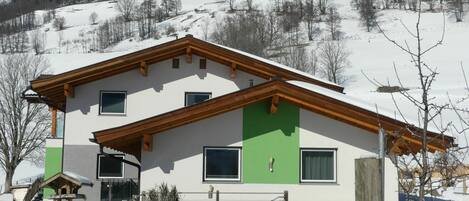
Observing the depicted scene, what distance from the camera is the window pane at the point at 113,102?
67.8 feet

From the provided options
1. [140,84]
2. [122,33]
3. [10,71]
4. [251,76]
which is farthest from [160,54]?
[122,33]

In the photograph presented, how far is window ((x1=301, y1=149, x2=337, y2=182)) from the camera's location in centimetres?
1495

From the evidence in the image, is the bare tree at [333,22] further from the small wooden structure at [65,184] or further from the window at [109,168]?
the small wooden structure at [65,184]

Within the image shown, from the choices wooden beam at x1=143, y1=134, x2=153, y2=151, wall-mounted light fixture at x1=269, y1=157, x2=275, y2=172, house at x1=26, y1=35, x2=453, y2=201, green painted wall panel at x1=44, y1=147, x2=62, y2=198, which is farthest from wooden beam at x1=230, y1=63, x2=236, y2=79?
green painted wall panel at x1=44, y1=147, x2=62, y2=198

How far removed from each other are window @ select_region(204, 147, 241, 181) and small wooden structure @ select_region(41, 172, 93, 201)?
129 inches

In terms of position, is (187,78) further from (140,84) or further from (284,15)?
(284,15)

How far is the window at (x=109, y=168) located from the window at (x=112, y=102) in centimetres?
148

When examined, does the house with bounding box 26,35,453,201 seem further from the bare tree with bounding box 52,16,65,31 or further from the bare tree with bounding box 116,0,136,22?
the bare tree with bounding box 116,0,136,22

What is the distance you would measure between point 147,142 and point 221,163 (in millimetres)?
1695

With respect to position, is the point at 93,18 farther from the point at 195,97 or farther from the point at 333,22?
the point at 195,97

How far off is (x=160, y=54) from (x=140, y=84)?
1.12 metres

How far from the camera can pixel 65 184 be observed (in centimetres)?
1627

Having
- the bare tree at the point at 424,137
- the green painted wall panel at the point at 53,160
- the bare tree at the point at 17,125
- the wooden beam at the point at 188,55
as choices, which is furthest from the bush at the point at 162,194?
the bare tree at the point at 17,125

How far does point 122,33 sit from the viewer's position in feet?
531
